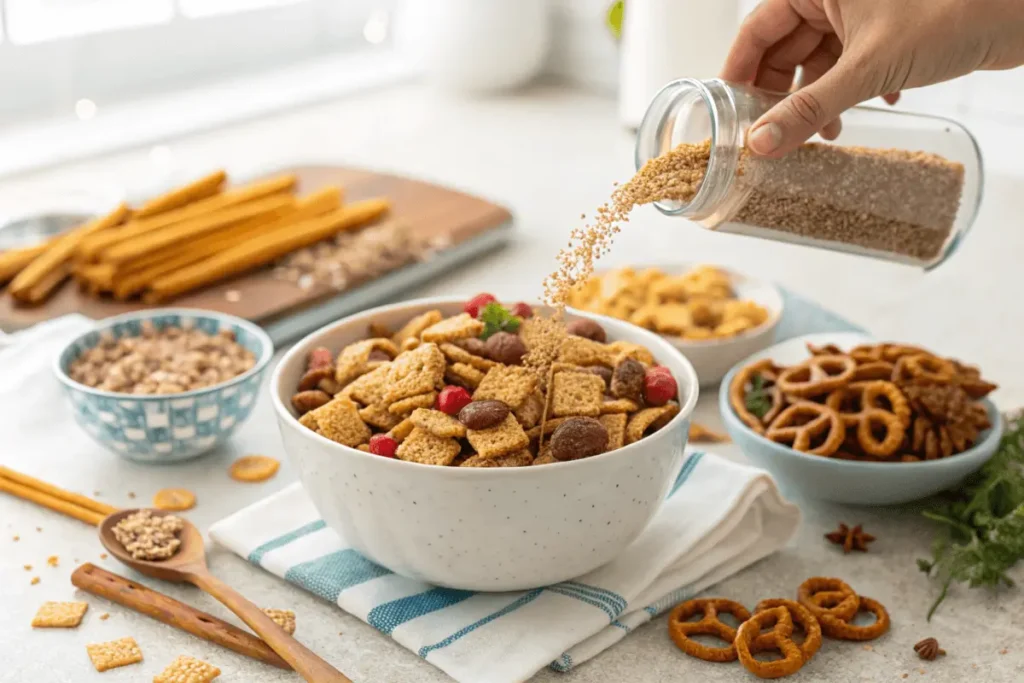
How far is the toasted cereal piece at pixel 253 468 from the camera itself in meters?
1.28

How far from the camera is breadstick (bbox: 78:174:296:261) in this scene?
166 cm

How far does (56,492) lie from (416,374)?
44 cm

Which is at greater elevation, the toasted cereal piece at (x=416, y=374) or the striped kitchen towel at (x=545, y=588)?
the toasted cereal piece at (x=416, y=374)

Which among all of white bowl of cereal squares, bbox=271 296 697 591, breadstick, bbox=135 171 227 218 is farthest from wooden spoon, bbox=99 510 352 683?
breadstick, bbox=135 171 227 218

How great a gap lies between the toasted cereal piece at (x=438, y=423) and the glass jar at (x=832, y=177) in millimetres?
280

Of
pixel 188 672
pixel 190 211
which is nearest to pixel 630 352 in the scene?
pixel 188 672

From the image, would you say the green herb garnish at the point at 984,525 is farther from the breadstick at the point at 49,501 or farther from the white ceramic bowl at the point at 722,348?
the breadstick at the point at 49,501

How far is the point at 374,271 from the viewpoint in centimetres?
176

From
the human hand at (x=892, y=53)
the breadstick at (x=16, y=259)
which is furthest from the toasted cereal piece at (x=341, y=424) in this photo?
the breadstick at (x=16, y=259)

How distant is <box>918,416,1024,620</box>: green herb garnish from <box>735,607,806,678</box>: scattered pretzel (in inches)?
5.6

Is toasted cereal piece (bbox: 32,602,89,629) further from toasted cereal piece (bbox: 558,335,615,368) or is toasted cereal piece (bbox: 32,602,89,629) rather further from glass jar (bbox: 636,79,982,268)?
glass jar (bbox: 636,79,982,268)

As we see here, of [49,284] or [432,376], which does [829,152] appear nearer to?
[432,376]

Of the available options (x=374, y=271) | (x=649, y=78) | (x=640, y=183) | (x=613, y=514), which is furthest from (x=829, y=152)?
(x=649, y=78)

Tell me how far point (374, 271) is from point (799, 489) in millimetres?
785
